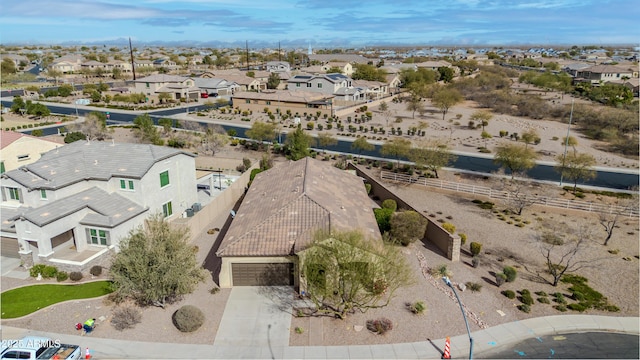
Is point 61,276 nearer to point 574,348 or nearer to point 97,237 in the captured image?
point 97,237

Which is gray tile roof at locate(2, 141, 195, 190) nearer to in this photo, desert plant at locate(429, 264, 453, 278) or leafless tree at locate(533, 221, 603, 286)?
desert plant at locate(429, 264, 453, 278)

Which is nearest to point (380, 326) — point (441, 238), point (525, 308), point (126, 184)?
point (525, 308)

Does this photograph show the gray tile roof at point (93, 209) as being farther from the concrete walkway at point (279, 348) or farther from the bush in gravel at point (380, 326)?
the bush in gravel at point (380, 326)

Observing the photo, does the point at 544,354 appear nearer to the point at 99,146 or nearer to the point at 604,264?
the point at 604,264

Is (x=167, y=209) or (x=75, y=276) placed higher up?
(x=167, y=209)

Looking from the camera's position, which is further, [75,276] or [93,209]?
[93,209]

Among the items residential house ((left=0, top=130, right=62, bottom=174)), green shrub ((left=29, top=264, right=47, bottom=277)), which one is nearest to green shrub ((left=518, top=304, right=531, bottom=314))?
green shrub ((left=29, top=264, right=47, bottom=277))
